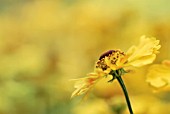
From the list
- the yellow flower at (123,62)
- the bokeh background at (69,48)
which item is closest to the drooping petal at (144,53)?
the yellow flower at (123,62)

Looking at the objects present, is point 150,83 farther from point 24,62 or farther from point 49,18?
point 49,18

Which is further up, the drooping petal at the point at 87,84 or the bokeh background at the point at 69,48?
the bokeh background at the point at 69,48

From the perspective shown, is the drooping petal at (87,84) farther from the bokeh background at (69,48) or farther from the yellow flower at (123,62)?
the bokeh background at (69,48)

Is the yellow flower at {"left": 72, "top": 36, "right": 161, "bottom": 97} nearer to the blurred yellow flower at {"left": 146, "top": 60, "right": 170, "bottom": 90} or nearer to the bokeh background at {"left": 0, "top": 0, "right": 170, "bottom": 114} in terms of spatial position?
the blurred yellow flower at {"left": 146, "top": 60, "right": 170, "bottom": 90}

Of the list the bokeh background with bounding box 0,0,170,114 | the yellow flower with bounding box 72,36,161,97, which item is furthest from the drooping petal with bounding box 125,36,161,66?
the bokeh background with bounding box 0,0,170,114

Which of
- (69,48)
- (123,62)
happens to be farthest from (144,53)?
(69,48)

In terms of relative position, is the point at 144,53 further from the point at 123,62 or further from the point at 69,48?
the point at 69,48
